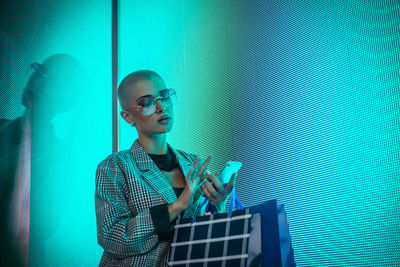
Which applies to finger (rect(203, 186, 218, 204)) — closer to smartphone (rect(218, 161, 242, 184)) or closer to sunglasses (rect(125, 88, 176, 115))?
smartphone (rect(218, 161, 242, 184))

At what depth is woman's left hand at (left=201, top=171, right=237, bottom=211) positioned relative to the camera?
5.64ft

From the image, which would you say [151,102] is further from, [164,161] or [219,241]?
[219,241]

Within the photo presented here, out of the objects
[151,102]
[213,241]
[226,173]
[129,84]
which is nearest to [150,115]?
[151,102]

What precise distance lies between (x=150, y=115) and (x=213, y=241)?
74cm

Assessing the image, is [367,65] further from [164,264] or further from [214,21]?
[164,264]

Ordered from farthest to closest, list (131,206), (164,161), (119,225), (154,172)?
(164,161) → (154,172) → (131,206) → (119,225)

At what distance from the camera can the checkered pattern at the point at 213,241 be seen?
1.51 m

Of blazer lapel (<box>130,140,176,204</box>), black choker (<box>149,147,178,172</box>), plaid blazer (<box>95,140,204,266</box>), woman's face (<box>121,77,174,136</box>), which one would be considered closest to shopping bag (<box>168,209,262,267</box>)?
plaid blazer (<box>95,140,204,266</box>)

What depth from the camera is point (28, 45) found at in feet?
9.12

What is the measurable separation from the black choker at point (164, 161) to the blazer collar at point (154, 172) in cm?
4

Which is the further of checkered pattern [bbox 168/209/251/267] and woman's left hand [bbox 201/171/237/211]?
woman's left hand [bbox 201/171/237/211]

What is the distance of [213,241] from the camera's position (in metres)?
1.57

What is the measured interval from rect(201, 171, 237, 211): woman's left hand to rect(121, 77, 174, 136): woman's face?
1.32ft

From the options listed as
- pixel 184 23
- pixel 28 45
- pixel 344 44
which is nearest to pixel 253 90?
pixel 344 44
